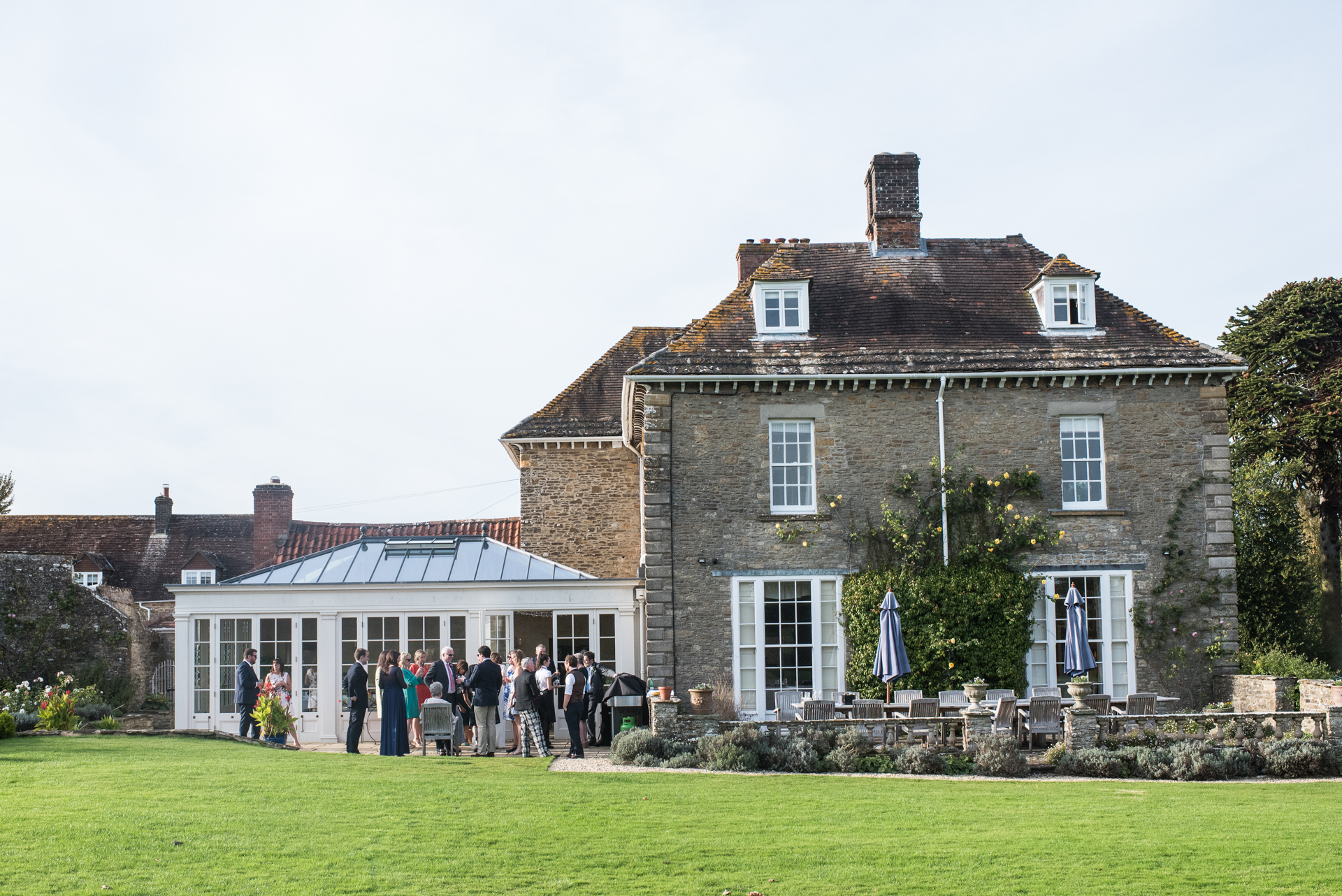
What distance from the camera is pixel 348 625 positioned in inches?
796

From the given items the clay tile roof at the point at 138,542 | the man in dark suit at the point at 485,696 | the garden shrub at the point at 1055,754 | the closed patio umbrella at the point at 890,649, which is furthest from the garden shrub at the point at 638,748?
the clay tile roof at the point at 138,542

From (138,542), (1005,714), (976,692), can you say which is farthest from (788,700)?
(138,542)

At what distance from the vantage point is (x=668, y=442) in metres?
19.8

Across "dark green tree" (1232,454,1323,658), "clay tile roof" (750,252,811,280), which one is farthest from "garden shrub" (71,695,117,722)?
"dark green tree" (1232,454,1323,658)

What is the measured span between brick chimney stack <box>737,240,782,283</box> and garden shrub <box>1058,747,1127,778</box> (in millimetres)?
12664

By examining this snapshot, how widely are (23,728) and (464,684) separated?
6.97m

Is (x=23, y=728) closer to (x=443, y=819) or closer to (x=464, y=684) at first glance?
(x=464, y=684)

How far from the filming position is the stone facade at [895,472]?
19.6m

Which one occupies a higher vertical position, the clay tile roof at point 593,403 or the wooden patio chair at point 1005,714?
the clay tile roof at point 593,403

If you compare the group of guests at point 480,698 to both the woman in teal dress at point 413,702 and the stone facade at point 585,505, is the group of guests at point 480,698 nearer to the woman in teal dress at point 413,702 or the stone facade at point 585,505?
the woman in teal dress at point 413,702

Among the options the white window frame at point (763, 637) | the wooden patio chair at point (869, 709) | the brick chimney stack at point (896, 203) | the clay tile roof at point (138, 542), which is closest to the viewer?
the wooden patio chair at point (869, 709)

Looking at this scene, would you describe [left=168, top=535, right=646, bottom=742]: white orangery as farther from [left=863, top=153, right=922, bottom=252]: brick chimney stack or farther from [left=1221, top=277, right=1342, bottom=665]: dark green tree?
[left=1221, top=277, right=1342, bottom=665]: dark green tree

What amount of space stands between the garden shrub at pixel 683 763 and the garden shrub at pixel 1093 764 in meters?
4.86

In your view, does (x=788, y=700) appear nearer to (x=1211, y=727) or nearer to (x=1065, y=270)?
(x=1211, y=727)
